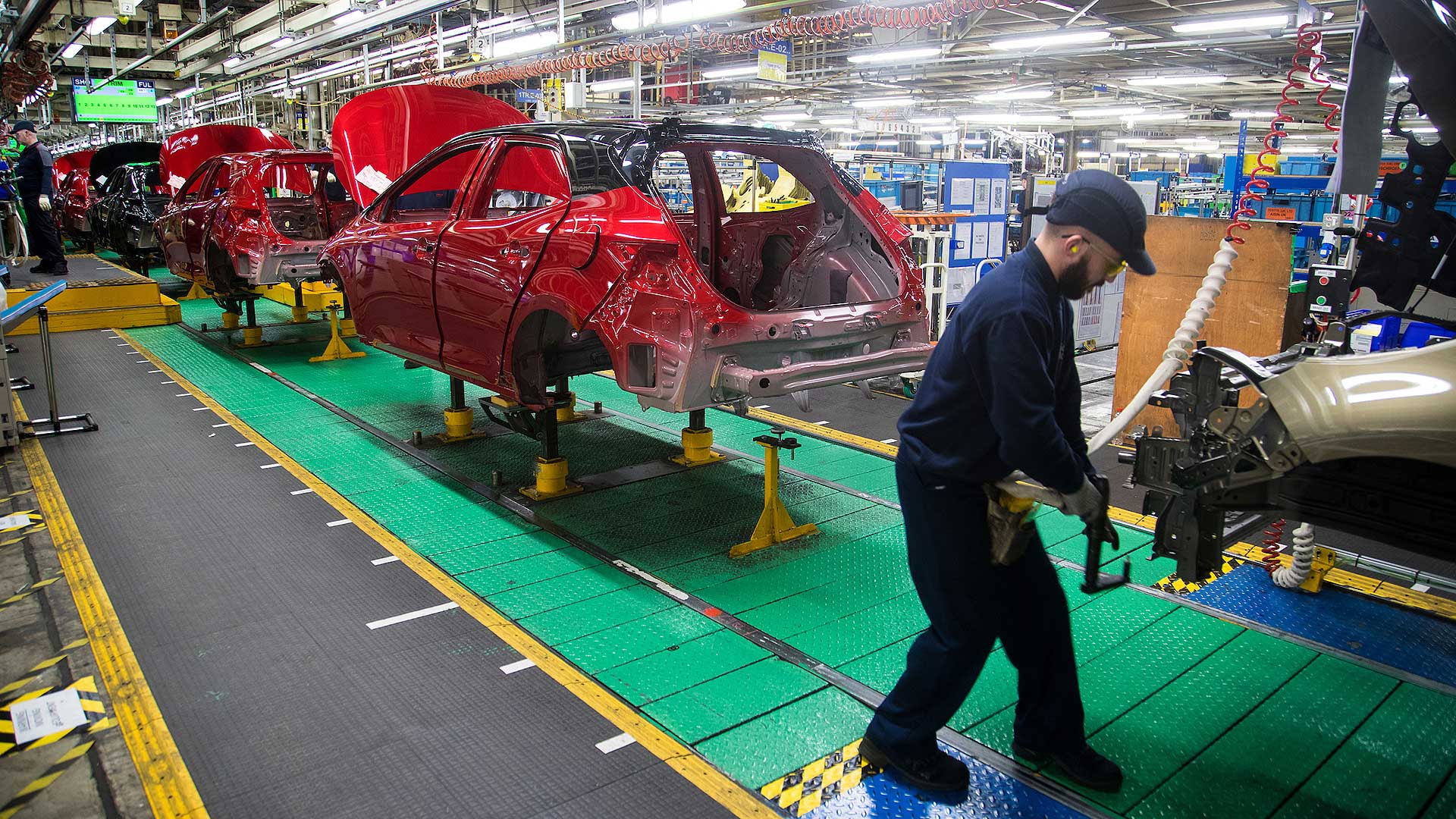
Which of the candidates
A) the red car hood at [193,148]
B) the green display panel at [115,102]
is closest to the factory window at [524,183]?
the red car hood at [193,148]

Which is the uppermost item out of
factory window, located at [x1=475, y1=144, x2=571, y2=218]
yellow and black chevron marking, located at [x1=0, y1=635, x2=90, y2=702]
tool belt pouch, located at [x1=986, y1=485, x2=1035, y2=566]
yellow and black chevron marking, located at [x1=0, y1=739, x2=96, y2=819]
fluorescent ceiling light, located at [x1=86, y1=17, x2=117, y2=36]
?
fluorescent ceiling light, located at [x1=86, y1=17, x2=117, y2=36]

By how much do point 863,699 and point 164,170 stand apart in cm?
1280

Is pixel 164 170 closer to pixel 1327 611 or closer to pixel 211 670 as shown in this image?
pixel 211 670

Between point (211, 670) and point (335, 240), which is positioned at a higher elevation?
point (335, 240)

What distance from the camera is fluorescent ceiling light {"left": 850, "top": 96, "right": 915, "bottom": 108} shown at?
1789 cm

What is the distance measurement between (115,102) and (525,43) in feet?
49.8

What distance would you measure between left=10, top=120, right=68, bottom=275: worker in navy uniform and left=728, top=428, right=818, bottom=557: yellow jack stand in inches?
437

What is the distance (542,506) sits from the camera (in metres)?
4.91

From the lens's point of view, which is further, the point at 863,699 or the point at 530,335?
the point at 530,335

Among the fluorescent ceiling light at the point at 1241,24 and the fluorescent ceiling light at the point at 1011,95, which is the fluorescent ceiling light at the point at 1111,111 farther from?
the fluorescent ceiling light at the point at 1241,24

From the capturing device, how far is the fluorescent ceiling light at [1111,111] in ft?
67.5

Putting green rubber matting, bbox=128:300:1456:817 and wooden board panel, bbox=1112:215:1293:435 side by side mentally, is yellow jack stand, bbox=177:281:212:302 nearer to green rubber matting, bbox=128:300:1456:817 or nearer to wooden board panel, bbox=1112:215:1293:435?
green rubber matting, bbox=128:300:1456:817

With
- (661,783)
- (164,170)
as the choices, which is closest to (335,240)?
(661,783)

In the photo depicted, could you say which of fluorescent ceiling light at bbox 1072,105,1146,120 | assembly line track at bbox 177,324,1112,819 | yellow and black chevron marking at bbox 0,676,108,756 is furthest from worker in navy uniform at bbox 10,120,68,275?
fluorescent ceiling light at bbox 1072,105,1146,120
